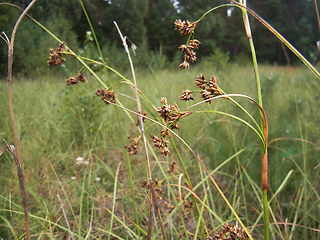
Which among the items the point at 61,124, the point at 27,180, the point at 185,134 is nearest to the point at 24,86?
the point at 61,124

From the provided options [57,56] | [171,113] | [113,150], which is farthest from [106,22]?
[171,113]

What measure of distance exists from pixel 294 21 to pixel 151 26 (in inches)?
179

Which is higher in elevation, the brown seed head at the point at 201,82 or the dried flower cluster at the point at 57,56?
the dried flower cluster at the point at 57,56

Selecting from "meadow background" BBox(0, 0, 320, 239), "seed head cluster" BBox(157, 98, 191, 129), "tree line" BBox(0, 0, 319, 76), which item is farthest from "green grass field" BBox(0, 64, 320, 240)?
"seed head cluster" BBox(157, 98, 191, 129)

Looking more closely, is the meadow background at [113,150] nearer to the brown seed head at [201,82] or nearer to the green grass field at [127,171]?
the green grass field at [127,171]

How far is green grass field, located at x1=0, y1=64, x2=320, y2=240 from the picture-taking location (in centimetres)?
110

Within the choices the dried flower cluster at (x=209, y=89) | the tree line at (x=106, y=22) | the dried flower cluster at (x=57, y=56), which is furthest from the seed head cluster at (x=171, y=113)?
the tree line at (x=106, y=22)

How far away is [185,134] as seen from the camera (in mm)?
1865

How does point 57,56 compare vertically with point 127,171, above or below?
above

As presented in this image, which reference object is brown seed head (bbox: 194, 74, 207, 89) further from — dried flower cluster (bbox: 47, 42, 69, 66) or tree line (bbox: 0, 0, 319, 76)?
tree line (bbox: 0, 0, 319, 76)

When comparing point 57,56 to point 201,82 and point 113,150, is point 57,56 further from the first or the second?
point 113,150

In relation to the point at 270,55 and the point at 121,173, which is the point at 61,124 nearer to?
the point at 121,173

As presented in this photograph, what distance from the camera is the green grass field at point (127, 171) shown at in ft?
3.62

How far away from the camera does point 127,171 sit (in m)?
1.54
